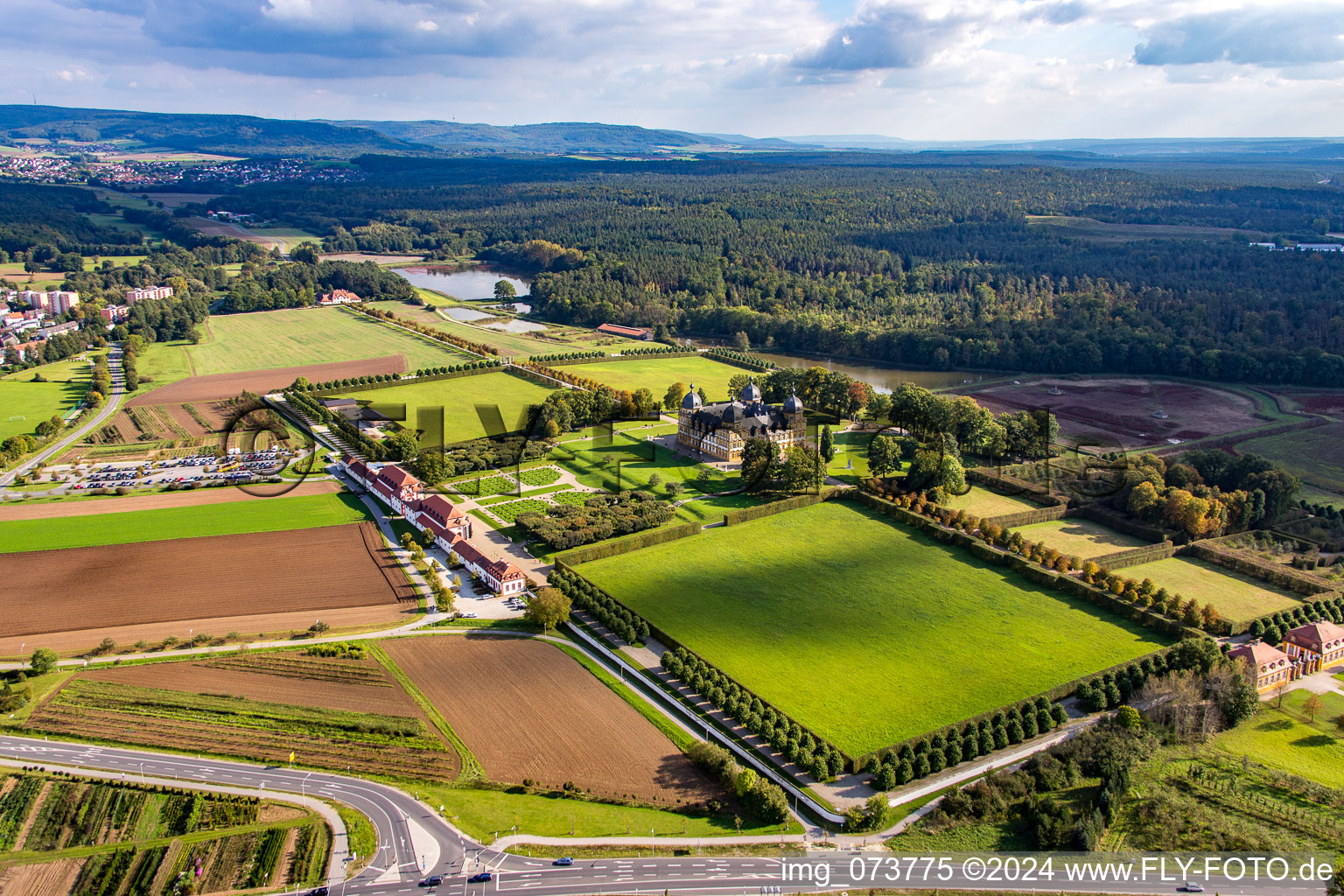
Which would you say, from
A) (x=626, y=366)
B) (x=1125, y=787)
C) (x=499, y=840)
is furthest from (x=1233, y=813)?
(x=626, y=366)

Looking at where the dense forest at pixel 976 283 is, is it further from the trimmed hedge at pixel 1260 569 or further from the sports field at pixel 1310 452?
the trimmed hedge at pixel 1260 569

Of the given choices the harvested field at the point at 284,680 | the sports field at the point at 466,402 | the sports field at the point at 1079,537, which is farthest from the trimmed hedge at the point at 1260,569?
the sports field at the point at 466,402

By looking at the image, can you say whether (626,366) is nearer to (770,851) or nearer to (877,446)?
(877,446)

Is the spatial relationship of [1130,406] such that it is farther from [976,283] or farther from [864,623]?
[864,623]

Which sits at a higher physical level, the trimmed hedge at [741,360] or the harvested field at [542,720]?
the trimmed hedge at [741,360]

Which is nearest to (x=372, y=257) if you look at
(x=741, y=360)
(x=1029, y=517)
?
(x=741, y=360)

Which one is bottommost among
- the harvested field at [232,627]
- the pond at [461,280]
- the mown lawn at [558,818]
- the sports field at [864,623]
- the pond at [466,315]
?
the mown lawn at [558,818]

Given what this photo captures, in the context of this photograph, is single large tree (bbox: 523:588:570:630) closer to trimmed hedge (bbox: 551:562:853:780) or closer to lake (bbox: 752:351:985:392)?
trimmed hedge (bbox: 551:562:853:780)
